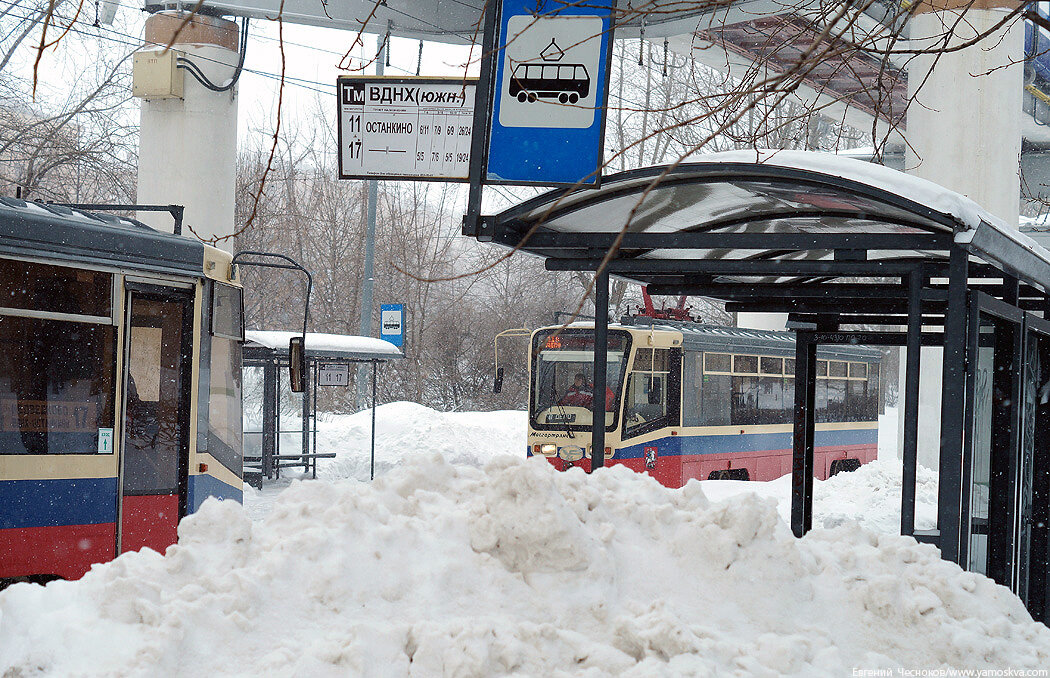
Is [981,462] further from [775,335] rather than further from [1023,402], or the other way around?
[775,335]

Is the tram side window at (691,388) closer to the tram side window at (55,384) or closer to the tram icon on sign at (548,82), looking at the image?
the tram side window at (55,384)

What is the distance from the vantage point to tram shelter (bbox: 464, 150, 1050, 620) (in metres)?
5.05

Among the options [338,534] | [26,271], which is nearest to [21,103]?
[26,271]

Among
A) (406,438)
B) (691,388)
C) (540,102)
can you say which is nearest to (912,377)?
(540,102)

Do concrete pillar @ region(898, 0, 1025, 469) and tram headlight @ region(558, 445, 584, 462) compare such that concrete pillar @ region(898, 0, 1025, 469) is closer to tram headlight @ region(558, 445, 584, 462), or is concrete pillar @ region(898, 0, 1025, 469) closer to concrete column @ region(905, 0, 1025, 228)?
concrete column @ region(905, 0, 1025, 228)

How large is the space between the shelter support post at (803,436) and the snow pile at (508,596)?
2819mm

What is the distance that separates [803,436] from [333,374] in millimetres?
12944

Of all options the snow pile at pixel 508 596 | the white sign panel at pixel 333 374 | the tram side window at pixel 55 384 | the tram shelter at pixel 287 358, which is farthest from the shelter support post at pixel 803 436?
the white sign panel at pixel 333 374

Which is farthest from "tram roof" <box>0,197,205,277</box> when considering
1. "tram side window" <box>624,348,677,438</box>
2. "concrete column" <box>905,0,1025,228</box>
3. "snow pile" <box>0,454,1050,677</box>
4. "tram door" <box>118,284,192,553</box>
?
"concrete column" <box>905,0,1025,228</box>

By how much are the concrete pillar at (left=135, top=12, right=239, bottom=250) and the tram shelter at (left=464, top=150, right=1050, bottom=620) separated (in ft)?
33.0

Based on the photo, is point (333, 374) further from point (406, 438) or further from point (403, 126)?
point (403, 126)

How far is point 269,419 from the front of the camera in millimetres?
19375

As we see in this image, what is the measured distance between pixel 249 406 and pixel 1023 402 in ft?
104

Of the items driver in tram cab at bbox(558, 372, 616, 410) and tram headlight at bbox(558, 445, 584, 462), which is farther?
driver in tram cab at bbox(558, 372, 616, 410)
